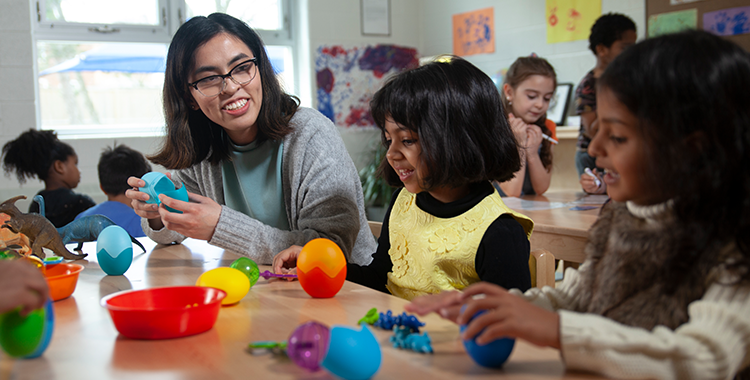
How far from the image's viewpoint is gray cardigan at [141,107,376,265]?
1.25 metres

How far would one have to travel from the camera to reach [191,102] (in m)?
1.55

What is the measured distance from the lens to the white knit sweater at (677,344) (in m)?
0.56

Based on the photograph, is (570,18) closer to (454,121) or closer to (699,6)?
(699,6)

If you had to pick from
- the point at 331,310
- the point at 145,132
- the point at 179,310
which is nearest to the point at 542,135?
the point at 331,310

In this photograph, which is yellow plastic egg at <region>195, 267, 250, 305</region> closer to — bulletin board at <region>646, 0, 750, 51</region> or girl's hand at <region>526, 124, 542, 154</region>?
girl's hand at <region>526, 124, 542, 154</region>

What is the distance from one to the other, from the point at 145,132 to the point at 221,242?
3.04m

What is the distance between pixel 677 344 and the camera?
56 centimetres

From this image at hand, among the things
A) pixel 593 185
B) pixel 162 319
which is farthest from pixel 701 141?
pixel 593 185

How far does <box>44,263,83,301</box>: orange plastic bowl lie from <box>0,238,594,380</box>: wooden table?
0.01 m

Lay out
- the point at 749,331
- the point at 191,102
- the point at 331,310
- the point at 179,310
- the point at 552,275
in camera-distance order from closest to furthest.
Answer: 1. the point at 749,331
2. the point at 179,310
3. the point at 331,310
4. the point at 552,275
5. the point at 191,102

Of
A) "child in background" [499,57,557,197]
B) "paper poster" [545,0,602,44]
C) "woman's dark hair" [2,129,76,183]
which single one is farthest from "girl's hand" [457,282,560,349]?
"paper poster" [545,0,602,44]

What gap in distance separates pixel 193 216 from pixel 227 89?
0.36 m

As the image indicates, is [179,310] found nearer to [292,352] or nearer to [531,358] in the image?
[292,352]

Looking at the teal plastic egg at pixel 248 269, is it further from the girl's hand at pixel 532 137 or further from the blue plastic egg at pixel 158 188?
the girl's hand at pixel 532 137
